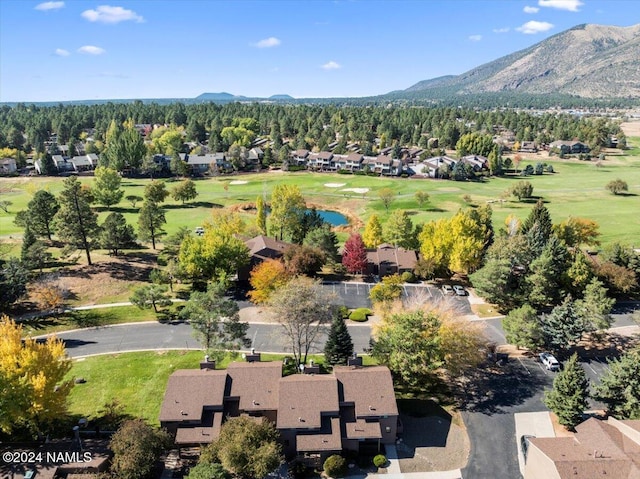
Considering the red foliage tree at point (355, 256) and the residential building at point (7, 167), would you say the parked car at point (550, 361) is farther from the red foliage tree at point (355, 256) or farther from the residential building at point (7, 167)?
the residential building at point (7, 167)

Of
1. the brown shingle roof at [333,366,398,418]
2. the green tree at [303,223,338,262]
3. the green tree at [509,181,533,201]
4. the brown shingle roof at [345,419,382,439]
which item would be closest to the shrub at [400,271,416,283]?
the green tree at [303,223,338,262]

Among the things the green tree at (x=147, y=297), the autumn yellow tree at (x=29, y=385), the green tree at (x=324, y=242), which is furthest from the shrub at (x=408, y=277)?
the autumn yellow tree at (x=29, y=385)

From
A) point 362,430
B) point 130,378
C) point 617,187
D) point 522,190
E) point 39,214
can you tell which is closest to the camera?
point 362,430

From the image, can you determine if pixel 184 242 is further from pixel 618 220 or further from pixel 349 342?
pixel 618 220

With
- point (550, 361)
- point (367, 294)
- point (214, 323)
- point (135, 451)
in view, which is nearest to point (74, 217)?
point (214, 323)

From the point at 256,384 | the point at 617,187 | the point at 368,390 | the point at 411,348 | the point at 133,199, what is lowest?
the point at 368,390

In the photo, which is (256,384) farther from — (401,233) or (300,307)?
(401,233)

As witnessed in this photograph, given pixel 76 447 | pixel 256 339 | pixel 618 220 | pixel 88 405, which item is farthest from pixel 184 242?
pixel 618 220
